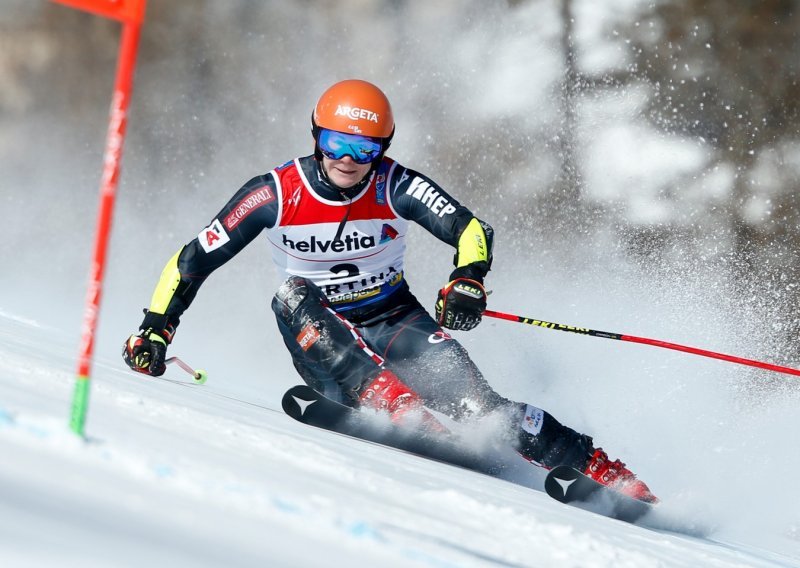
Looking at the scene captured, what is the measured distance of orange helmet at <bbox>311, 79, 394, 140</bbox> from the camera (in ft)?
13.1

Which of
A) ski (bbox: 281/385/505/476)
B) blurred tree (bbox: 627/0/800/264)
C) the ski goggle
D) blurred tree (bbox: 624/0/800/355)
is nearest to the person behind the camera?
ski (bbox: 281/385/505/476)

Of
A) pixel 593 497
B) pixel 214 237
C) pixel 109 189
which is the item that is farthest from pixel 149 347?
pixel 109 189

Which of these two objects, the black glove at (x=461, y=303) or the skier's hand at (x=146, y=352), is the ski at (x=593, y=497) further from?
the skier's hand at (x=146, y=352)

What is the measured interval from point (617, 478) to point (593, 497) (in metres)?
0.15

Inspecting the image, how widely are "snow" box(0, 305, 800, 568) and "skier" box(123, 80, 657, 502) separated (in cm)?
83

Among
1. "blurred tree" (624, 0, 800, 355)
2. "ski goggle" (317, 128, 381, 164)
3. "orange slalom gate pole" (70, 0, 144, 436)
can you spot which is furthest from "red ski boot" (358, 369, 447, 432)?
"blurred tree" (624, 0, 800, 355)

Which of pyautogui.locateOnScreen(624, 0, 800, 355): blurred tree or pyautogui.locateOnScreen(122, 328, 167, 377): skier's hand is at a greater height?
pyautogui.locateOnScreen(624, 0, 800, 355): blurred tree

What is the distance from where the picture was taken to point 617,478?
352cm

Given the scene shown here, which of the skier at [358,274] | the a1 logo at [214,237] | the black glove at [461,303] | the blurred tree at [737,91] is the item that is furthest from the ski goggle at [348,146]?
the blurred tree at [737,91]

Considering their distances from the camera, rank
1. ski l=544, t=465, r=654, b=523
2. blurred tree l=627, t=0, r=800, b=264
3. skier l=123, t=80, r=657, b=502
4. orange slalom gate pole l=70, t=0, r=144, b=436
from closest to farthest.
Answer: orange slalom gate pole l=70, t=0, r=144, b=436, ski l=544, t=465, r=654, b=523, skier l=123, t=80, r=657, b=502, blurred tree l=627, t=0, r=800, b=264

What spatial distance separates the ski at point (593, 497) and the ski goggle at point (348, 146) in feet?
4.99

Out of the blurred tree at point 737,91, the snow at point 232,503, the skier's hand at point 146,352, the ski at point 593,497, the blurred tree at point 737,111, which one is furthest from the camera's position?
the blurred tree at point 737,91

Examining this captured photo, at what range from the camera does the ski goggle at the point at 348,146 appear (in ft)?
13.1

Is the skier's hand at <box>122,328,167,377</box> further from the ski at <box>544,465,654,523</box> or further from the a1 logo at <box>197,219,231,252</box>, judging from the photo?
the ski at <box>544,465,654,523</box>
